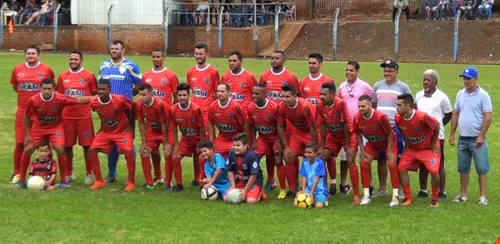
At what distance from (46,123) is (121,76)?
1437mm

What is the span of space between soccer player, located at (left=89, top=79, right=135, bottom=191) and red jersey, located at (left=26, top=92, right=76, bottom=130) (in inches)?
18.0

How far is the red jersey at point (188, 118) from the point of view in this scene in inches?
507

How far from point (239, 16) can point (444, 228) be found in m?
35.4

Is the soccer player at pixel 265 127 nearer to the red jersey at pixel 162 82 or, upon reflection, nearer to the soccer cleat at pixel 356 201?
the soccer cleat at pixel 356 201

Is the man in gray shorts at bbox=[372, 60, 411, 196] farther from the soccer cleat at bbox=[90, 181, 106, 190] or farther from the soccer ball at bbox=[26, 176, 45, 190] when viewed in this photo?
the soccer ball at bbox=[26, 176, 45, 190]

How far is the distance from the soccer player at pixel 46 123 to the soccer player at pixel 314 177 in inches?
147

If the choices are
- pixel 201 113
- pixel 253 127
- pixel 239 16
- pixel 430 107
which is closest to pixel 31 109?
pixel 201 113

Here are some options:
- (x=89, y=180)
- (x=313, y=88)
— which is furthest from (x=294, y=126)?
(x=89, y=180)

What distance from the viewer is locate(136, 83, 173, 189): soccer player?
42.5 ft

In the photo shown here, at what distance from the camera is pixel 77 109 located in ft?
44.8

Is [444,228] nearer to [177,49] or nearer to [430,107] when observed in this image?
[430,107]

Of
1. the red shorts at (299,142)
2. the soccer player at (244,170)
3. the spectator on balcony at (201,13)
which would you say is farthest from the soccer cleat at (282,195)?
the spectator on balcony at (201,13)

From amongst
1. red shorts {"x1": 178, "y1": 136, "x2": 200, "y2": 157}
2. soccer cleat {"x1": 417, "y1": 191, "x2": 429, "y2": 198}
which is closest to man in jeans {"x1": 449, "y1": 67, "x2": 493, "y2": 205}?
soccer cleat {"x1": 417, "y1": 191, "x2": 429, "y2": 198}

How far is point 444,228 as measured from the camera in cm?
1027
